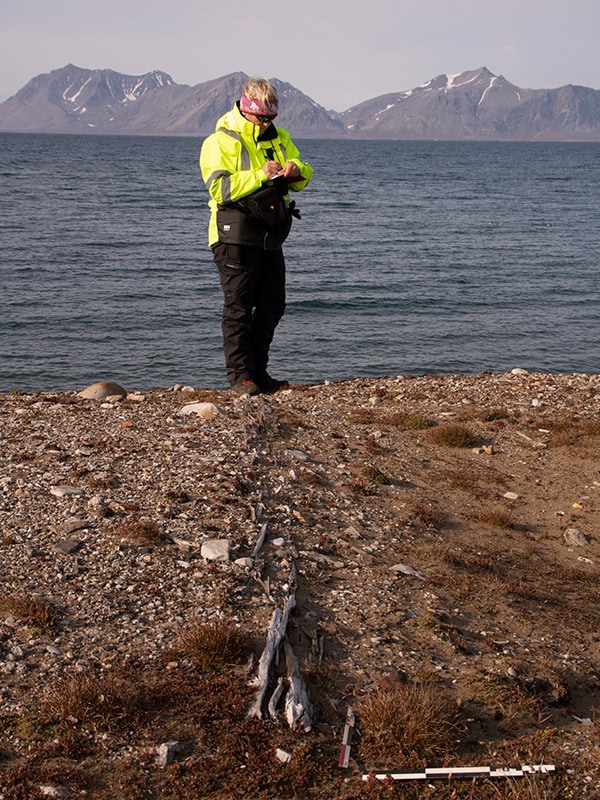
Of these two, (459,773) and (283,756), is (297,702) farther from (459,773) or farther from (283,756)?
(459,773)

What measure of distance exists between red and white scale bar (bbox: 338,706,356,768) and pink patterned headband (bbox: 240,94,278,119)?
705 centimetres

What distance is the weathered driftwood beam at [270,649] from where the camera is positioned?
Answer: 16.8ft

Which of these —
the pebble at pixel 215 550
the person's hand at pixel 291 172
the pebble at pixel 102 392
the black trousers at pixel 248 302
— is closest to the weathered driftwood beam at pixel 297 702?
the pebble at pixel 215 550

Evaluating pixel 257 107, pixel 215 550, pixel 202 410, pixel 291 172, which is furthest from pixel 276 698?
pixel 257 107

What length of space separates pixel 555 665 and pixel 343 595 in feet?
5.26

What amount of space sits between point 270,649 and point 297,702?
1.55 feet

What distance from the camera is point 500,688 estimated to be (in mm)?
5539

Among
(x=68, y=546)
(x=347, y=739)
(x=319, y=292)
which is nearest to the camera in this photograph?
(x=347, y=739)

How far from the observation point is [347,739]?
16.2 feet

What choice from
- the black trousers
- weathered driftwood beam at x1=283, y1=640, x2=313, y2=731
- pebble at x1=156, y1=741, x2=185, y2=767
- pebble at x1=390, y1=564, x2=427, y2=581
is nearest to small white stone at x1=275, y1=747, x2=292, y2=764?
weathered driftwood beam at x1=283, y1=640, x2=313, y2=731

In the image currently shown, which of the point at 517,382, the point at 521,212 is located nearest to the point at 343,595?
the point at 517,382

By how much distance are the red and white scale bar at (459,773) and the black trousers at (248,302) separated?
731cm

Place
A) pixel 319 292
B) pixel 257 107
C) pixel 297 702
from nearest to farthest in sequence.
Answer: pixel 297 702 → pixel 257 107 → pixel 319 292

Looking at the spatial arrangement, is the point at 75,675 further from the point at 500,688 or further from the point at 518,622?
the point at 518,622
